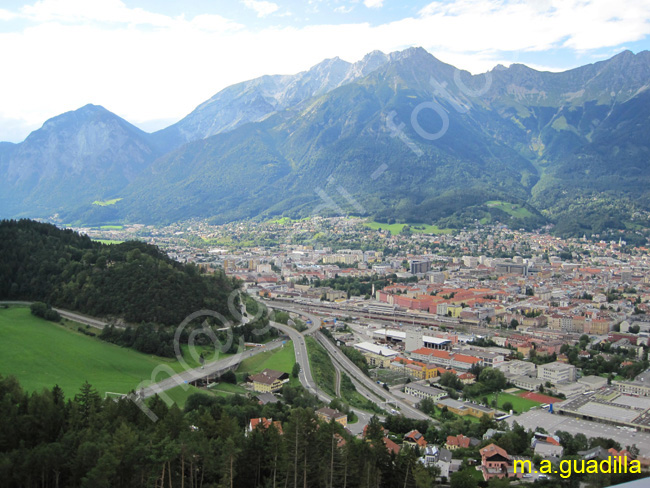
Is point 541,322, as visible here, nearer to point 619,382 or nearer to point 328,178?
point 619,382

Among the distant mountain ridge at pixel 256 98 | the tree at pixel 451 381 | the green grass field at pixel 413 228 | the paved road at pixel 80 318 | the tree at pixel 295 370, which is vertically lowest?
the tree at pixel 451 381

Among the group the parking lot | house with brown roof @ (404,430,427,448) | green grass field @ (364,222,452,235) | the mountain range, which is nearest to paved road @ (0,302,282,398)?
house with brown roof @ (404,430,427,448)

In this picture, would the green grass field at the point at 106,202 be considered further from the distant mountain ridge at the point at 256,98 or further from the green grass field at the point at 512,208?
the green grass field at the point at 512,208

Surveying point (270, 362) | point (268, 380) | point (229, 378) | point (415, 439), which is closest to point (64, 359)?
point (229, 378)

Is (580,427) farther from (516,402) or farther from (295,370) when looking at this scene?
(295,370)

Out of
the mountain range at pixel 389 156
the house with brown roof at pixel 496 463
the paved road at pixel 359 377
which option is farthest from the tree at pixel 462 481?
the mountain range at pixel 389 156

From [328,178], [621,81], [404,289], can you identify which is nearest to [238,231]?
[328,178]
